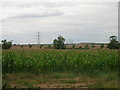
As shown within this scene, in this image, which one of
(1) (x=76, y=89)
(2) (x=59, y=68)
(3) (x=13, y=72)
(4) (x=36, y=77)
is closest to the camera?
(1) (x=76, y=89)

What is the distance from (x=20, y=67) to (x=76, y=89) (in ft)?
11.5

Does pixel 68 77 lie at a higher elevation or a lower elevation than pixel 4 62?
lower

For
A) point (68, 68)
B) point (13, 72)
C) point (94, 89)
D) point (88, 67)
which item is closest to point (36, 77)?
point (13, 72)

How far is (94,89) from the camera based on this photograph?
4.74 m

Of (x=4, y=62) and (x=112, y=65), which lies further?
(x=112, y=65)

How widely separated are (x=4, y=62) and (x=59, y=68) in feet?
6.82

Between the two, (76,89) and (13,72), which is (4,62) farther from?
(76,89)

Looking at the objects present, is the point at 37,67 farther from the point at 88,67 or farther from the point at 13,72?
the point at 88,67

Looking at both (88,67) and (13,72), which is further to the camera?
(88,67)

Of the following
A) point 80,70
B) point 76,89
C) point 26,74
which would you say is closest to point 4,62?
point 26,74

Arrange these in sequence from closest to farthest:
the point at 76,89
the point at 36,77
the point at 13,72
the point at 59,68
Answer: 1. the point at 76,89
2. the point at 36,77
3. the point at 13,72
4. the point at 59,68

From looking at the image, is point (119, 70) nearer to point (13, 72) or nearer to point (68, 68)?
point (68, 68)

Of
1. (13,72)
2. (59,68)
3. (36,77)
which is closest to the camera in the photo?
(36,77)

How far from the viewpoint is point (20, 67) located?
7.68 meters
